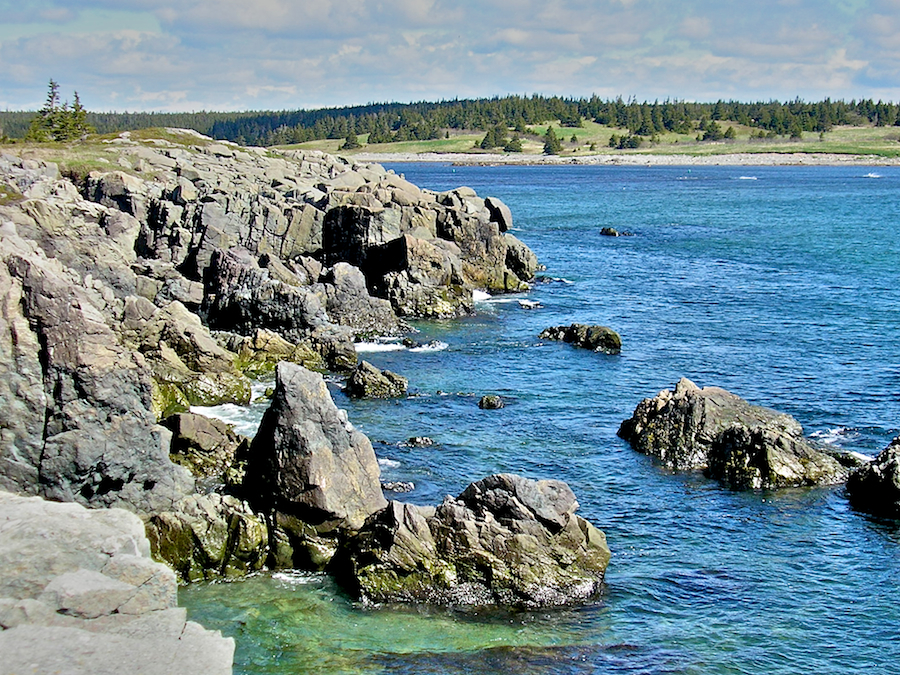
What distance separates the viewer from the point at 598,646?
24.2 meters

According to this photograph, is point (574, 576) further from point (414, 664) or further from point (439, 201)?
point (439, 201)

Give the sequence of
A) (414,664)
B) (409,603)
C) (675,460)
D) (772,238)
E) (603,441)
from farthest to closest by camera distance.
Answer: (772,238) < (603,441) < (675,460) < (409,603) < (414,664)

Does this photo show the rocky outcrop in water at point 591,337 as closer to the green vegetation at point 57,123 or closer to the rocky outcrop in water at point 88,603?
the rocky outcrop in water at point 88,603

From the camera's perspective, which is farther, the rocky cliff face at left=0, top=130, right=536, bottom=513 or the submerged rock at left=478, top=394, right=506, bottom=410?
the submerged rock at left=478, top=394, right=506, bottom=410

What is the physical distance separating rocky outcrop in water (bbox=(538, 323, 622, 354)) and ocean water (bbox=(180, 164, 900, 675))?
1182mm

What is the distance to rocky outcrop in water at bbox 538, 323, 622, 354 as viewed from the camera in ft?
186

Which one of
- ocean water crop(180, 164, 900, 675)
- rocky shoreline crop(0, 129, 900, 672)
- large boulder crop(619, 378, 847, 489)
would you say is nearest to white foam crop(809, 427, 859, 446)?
ocean water crop(180, 164, 900, 675)

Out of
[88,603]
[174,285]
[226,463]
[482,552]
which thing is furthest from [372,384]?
[88,603]

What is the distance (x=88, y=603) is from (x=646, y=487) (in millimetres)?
23688

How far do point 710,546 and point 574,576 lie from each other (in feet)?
19.6

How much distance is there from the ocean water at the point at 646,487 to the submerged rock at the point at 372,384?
1.10m

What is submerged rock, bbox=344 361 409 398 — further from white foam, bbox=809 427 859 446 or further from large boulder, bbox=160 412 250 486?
white foam, bbox=809 427 859 446

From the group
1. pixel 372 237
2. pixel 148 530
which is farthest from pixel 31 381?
pixel 372 237

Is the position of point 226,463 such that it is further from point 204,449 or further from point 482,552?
point 482,552
